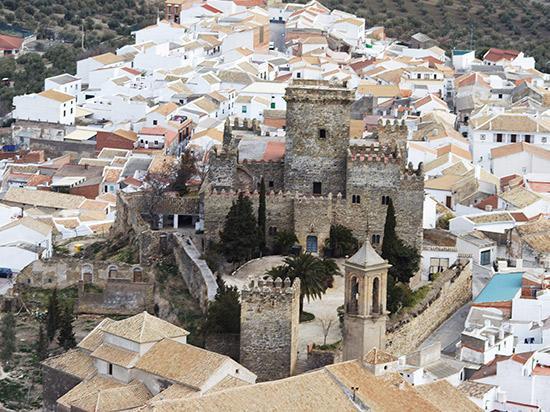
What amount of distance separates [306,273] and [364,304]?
14.5 ft

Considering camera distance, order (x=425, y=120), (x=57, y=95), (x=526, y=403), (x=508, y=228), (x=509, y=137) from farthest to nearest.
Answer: (x=57, y=95) → (x=425, y=120) → (x=509, y=137) → (x=508, y=228) → (x=526, y=403)

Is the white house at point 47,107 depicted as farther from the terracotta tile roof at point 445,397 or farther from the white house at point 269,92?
the terracotta tile roof at point 445,397

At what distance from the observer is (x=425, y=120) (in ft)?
214

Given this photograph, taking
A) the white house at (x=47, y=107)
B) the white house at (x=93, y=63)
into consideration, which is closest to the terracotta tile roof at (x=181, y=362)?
the white house at (x=47, y=107)

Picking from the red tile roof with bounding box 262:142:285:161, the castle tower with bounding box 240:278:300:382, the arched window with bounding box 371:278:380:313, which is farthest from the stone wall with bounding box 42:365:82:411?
the red tile roof with bounding box 262:142:285:161

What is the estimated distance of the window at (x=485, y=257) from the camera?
4638 centimetres

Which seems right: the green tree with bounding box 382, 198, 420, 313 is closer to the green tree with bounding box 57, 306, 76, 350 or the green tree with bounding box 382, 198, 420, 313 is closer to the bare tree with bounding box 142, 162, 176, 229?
the bare tree with bounding box 142, 162, 176, 229

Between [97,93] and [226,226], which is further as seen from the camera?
[97,93]

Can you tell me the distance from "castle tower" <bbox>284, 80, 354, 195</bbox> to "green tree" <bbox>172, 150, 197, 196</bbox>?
19.5ft

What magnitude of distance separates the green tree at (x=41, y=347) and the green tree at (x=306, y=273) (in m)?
6.56

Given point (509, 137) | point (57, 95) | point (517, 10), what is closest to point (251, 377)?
point (509, 137)

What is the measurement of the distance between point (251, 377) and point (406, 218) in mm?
9269

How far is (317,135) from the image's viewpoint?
42.3 m

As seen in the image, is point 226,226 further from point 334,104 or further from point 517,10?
point 517,10
